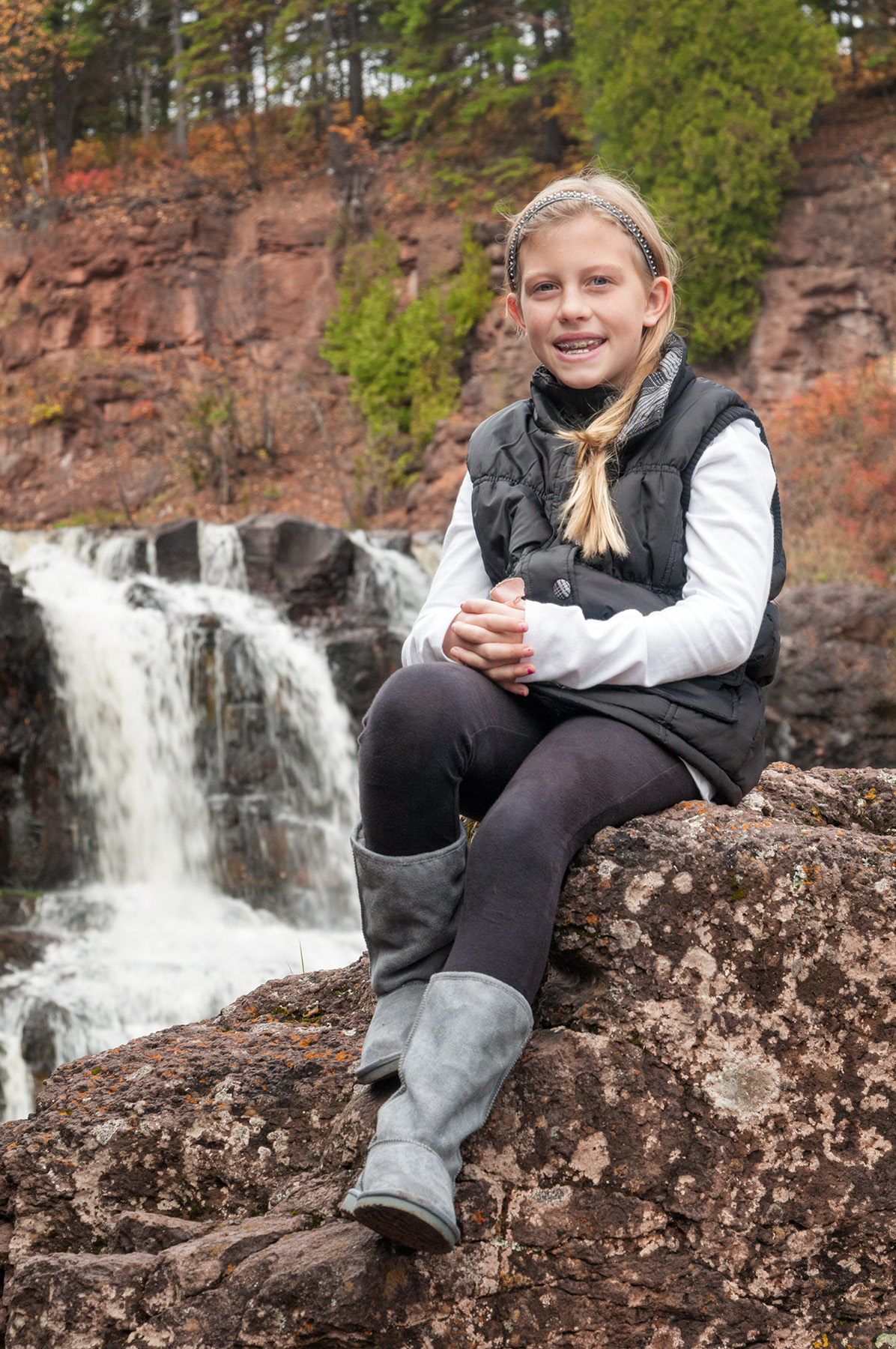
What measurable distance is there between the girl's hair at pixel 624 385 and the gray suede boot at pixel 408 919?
63 centimetres

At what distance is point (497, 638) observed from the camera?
2.00m

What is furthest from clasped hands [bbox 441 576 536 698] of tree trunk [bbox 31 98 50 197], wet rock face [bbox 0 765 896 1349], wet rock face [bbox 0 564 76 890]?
tree trunk [bbox 31 98 50 197]

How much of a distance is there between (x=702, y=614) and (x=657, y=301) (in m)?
0.75

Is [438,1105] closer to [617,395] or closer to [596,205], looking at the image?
[617,395]

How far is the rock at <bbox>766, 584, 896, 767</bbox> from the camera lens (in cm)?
887

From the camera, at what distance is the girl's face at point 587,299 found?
2.24 meters

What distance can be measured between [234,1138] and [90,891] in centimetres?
648

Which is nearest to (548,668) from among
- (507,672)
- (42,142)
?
(507,672)

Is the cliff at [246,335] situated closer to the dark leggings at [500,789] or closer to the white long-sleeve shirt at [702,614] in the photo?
the white long-sleeve shirt at [702,614]

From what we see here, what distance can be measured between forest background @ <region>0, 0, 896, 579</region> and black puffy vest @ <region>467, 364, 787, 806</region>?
9196 millimetres

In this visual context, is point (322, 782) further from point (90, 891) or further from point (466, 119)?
point (466, 119)

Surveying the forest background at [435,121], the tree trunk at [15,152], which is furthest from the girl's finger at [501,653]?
the tree trunk at [15,152]

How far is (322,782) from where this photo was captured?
8.93 metres

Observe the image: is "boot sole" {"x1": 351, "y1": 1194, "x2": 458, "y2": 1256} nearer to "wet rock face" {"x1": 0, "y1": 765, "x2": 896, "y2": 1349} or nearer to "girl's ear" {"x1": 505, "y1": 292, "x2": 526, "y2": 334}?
"wet rock face" {"x1": 0, "y1": 765, "x2": 896, "y2": 1349}
